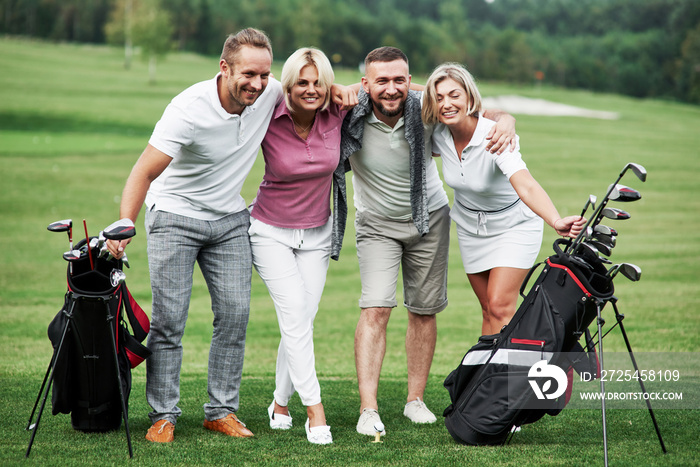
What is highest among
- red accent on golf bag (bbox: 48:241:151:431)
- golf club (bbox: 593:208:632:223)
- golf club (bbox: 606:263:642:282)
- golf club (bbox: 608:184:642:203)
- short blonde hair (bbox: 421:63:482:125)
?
short blonde hair (bbox: 421:63:482:125)

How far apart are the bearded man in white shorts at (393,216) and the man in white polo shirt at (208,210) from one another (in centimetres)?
56

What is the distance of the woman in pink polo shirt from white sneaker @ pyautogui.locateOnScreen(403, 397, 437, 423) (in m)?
0.64

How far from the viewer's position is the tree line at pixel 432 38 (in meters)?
54.7

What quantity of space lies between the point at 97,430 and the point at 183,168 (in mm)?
1411

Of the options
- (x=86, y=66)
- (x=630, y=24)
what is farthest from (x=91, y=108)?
(x=630, y=24)

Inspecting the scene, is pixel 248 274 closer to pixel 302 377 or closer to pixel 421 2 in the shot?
pixel 302 377

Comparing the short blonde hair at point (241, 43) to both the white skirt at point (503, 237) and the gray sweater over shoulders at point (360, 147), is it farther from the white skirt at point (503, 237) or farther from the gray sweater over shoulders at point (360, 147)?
Result: the white skirt at point (503, 237)

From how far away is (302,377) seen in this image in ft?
13.6

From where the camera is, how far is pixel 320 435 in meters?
3.97

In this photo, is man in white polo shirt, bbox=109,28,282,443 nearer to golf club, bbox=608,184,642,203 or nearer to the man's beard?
the man's beard

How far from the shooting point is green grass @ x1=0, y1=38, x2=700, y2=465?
12.4 ft

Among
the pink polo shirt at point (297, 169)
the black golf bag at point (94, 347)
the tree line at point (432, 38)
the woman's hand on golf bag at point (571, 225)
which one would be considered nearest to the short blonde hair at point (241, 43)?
the pink polo shirt at point (297, 169)

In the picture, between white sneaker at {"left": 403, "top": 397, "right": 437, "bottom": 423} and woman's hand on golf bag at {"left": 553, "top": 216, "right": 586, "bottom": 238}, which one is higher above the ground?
woman's hand on golf bag at {"left": 553, "top": 216, "right": 586, "bottom": 238}

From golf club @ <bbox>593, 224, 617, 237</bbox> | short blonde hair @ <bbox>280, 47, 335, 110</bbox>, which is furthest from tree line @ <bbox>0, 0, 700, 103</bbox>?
golf club @ <bbox>593, 224, 617, 237</bbox>
